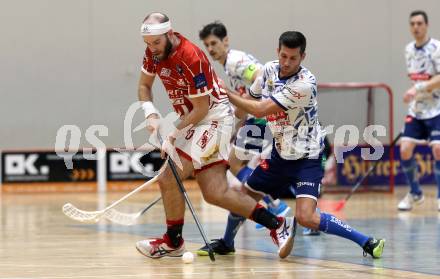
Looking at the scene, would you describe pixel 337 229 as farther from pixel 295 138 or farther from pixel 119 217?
pixel 119 217

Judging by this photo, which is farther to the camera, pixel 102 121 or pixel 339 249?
pixel 102 121

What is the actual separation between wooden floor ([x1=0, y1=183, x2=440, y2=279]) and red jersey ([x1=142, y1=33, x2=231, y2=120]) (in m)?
1.07

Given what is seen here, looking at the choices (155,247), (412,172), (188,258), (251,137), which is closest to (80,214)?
(155,247)

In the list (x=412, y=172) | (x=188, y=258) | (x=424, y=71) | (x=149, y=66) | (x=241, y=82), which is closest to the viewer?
(x=188, y=258)

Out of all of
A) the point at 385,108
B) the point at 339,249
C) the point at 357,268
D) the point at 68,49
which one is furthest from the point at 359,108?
the point at 357,268

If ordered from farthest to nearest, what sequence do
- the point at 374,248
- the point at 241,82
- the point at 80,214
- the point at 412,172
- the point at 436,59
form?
1. the point at 412,172
2. the point at 436,59
3. the point at 241,82
4. the point at 80,214
5. the point at 374,248

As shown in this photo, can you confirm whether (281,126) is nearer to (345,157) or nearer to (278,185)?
(278,185)

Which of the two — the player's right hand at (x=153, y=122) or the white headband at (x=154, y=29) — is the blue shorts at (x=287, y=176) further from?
the white headband at (x=154, y=29)

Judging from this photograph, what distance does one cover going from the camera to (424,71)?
10.5 m

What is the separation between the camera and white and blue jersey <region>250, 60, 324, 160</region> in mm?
6547

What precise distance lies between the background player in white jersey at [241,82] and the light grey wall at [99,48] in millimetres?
4253

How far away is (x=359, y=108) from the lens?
539 inches

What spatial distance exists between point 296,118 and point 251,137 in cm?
266

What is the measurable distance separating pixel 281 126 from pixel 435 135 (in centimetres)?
422
